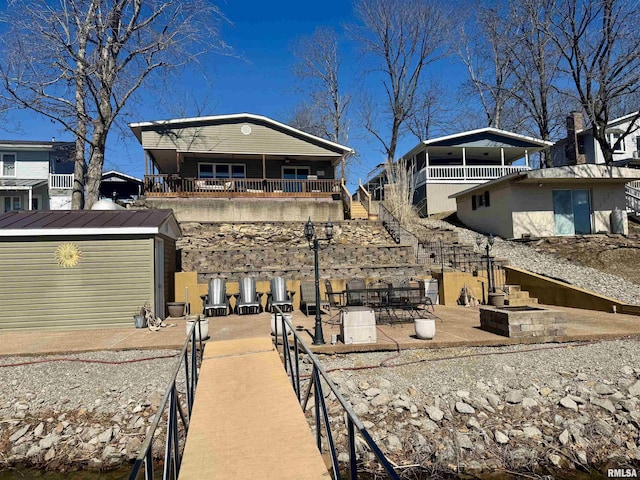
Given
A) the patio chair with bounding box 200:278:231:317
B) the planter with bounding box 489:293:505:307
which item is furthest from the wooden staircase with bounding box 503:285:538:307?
the patio chair with bounding box 200:278:231:317

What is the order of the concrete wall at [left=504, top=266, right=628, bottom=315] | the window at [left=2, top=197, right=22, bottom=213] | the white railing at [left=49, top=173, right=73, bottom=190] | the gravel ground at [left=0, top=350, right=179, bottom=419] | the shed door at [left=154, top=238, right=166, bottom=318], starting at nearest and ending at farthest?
1. the gravel ground at [left=0, top=350, right=179, bottom=419]
2. the shed door at [left=154, top=238, right=166, bottom=318]
3. the concrete wall at [left=504, top=266, right=628, bottom=315]
4. the window at [left=2, top=197, right=22, bottom=213]
5. the white railing at [left=49, top=173, right=73, bottom=190]

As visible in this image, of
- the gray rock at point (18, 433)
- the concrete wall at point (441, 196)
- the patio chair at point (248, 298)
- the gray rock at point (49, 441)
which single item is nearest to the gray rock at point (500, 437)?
the gray rock at point (49, 441)

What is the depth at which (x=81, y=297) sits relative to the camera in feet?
28.9

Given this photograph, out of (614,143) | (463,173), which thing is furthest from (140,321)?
(614,143)

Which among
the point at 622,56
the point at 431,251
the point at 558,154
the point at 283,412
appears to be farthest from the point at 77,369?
the point at 558,154

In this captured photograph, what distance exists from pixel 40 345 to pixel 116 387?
7.99 feet

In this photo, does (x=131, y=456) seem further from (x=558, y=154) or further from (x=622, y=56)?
(x=558, y=154)

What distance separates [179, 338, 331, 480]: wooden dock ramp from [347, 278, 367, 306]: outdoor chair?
Result: 13.0 feet

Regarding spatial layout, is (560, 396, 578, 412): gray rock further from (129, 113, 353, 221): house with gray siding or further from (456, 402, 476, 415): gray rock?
(129, 113, 353, 221): house with gray siding

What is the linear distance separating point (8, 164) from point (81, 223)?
19.0 metres

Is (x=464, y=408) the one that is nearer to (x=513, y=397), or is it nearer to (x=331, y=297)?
(x=513, y=397)

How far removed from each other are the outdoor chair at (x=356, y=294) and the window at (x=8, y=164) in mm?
22601

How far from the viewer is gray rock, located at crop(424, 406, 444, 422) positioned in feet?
16.6

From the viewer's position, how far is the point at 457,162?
24.8m
